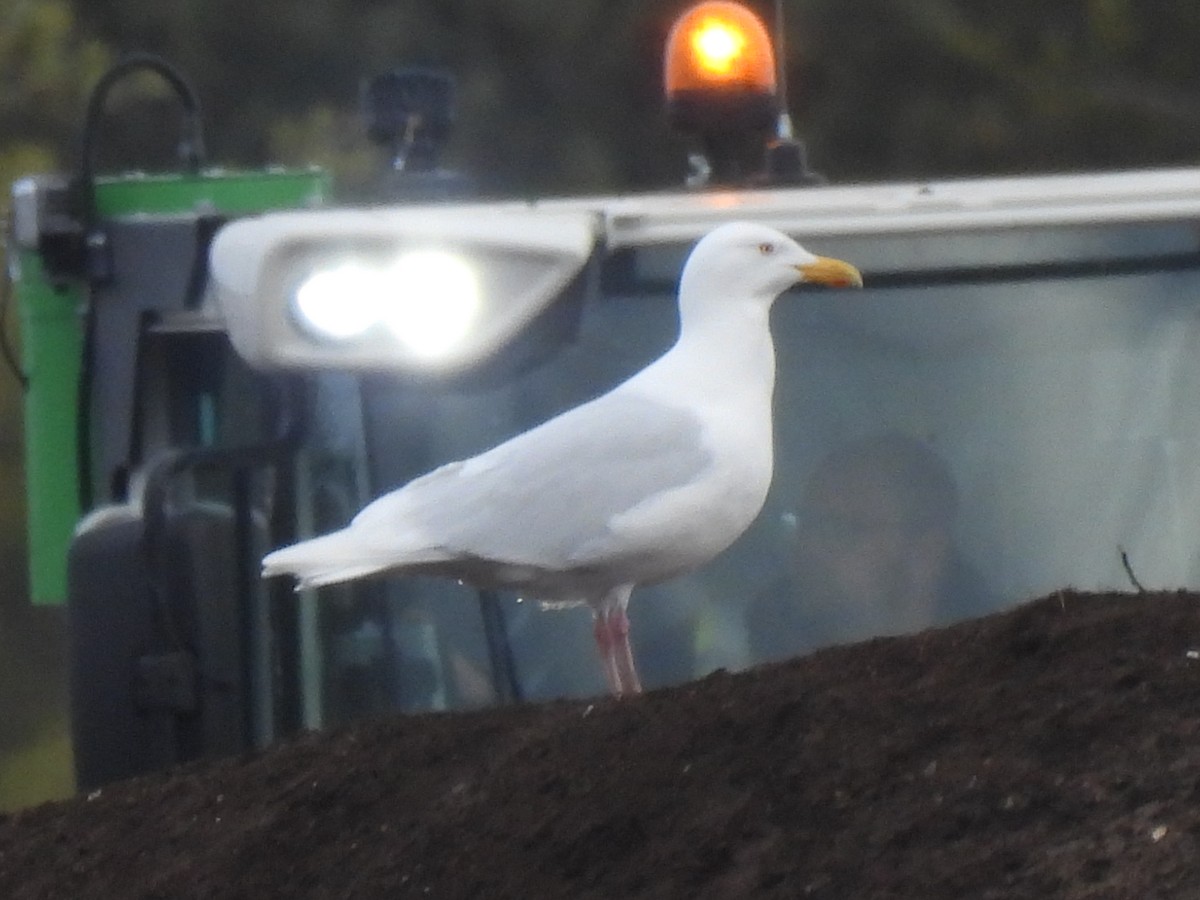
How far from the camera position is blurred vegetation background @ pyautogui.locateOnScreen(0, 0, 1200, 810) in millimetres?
19344

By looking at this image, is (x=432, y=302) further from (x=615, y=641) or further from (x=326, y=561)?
(x=615, y=641)

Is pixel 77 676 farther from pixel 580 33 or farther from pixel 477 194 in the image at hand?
pixel 580 33

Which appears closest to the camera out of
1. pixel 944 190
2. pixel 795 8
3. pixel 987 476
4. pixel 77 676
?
pixel 77 676

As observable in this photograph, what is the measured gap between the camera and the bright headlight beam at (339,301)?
12.7 feet

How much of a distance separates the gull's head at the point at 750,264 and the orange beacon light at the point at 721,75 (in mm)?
942

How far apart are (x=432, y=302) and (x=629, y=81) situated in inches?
690

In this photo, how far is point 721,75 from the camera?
5523mm

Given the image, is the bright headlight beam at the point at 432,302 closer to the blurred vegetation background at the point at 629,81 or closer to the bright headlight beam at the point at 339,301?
the bright headlight beam at the point at 339,301

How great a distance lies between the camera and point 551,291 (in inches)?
152

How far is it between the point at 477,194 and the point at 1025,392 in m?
1.69

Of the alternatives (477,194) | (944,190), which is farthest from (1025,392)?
(477,194)

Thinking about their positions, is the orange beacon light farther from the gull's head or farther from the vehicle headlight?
the vehicle headlight

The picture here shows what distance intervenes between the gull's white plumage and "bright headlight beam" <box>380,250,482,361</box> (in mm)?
516

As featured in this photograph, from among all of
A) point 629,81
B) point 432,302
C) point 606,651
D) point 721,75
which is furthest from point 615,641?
point 629,81
